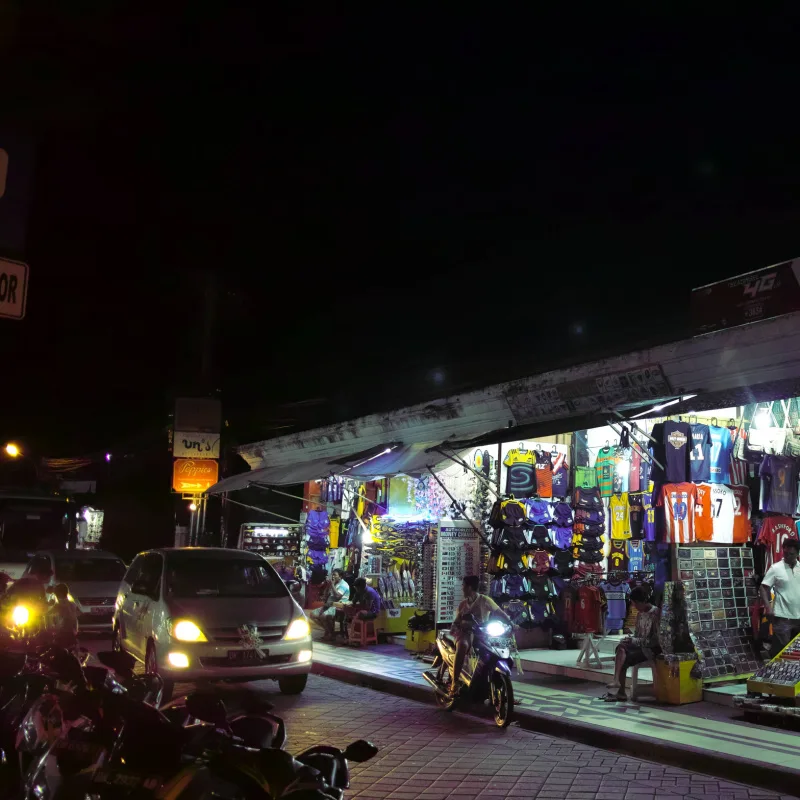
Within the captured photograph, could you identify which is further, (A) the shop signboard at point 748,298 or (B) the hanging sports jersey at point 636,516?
(B) the hanging sports jersey at point 636,516

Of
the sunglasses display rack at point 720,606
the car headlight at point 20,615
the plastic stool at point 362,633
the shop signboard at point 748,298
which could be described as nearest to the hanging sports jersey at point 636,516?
the sunglasses display rack at point 720,606

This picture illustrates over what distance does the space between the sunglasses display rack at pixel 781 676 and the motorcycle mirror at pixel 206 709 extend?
692cm

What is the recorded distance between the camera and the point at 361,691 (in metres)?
10.5

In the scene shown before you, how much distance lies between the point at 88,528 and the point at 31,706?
37.0m

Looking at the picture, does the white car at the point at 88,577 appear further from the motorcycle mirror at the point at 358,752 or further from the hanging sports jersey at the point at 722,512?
the motorcycle mirror at the point at 358,752

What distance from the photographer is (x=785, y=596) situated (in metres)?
9.38

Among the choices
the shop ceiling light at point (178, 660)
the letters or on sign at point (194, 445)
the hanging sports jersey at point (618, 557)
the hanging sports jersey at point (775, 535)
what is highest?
the letters or on sign at point (194, 445)

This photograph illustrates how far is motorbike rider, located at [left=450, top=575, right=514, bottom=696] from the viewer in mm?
8930

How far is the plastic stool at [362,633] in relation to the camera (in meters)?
14.2

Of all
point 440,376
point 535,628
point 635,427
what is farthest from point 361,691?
point 440,376

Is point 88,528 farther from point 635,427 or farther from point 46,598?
point 635,427

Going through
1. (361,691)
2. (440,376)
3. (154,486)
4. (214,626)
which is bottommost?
(361,691)

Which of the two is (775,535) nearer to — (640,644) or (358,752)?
(640,644)

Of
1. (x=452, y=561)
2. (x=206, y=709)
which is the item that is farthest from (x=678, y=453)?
(x=206, y=709)
